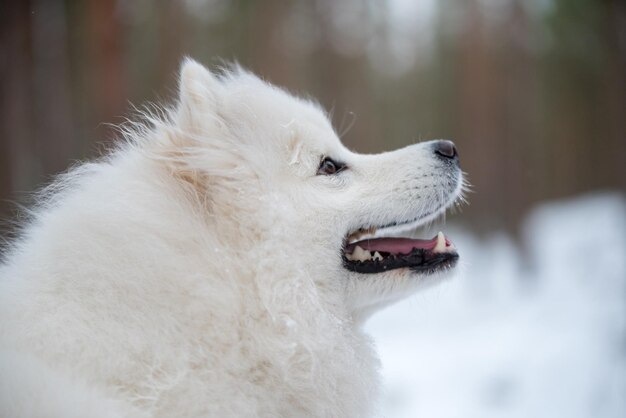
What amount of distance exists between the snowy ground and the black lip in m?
0.23

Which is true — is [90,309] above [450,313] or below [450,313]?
below

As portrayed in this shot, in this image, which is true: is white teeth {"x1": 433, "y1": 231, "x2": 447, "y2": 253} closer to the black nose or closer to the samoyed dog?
the samoyed dog

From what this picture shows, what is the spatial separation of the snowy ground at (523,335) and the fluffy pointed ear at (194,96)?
167 cm

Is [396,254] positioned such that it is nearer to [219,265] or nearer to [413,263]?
[413,263]

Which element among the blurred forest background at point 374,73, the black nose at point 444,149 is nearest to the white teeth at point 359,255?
the black nose at point 444,149

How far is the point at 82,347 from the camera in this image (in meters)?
2.14

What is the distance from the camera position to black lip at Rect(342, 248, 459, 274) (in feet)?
9.75

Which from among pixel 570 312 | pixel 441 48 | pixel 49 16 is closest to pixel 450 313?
pixel 570 312

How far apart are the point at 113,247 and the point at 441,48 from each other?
73.4 feet

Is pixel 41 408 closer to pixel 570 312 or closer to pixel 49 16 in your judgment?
pixel 570 312

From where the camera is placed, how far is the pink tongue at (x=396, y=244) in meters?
3.08

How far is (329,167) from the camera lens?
316cm

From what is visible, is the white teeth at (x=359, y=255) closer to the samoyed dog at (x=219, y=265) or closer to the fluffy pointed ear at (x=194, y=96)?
the samoyed dog at (x=219, y=265)

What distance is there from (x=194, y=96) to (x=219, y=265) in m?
0.91
